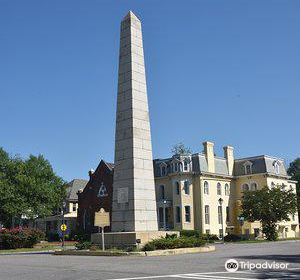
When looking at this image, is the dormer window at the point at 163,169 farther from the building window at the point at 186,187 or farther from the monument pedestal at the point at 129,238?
the monument pedestal at the point at 129,238

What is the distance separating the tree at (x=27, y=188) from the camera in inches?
2499

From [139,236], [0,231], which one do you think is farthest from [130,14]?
[0,231]

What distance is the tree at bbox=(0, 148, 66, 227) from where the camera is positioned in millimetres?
63469

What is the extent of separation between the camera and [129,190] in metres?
26.3

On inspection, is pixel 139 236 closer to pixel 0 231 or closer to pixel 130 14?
pixel 130 14

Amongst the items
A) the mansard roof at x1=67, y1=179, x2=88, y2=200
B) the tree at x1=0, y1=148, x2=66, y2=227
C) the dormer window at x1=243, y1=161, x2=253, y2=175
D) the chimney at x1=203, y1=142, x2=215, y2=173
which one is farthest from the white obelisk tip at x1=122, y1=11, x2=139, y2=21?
the mansard roof at x1=67, y1=179, x2=88, y2=200

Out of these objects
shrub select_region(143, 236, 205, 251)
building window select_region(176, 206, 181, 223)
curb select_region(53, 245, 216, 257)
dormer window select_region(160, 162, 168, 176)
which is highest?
dormer window select_region(160, 162, 168, 176)

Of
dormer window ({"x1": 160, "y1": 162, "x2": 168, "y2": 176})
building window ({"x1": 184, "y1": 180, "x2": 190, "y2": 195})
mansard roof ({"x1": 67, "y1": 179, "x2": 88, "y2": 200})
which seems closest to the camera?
building window ({"x1": 184, "y1": 180, "x2": 190, "y2": 195})

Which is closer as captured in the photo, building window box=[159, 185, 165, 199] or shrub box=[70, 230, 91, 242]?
shrub box=[70, 230, 91, 242]

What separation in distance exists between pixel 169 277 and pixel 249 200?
38172 millimetres

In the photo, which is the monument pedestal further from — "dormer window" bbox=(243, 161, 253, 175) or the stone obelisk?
"dormer window" bbox=(243, 161, 253, 175)

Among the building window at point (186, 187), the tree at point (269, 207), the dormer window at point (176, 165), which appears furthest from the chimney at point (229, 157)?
the tree at point (269, 207)

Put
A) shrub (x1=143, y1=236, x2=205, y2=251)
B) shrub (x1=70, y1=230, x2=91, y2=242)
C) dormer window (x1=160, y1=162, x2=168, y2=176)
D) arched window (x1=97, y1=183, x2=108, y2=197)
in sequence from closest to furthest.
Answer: shrub (x1=143, y1=236, x2=205, y2=251) < shrub (x1=70, y1=230, x2=91, y2=242) < dormer window (x1=160, y1=162, x2=168, y2=176) < arched window (x1=97, y1=183, x2=108, y2=197)

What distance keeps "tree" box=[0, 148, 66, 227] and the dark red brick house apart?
236 inches
